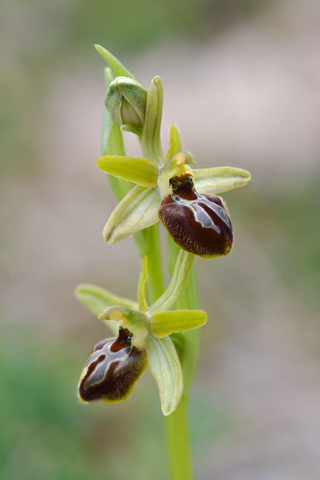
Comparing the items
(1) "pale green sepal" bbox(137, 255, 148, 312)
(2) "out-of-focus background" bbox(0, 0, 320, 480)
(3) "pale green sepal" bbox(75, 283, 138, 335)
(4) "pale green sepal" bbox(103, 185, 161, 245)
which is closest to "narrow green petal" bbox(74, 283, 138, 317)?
(3) "pale green sepal" bbox(75, 283, 138, 335)

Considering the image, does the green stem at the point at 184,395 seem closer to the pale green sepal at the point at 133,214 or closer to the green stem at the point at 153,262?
the green stem at the point at 153,262

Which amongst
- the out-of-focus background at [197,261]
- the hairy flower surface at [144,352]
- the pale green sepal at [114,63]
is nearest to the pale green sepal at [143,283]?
the hairy flower surface at [144,352]

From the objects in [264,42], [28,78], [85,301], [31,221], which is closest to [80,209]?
[31,221]

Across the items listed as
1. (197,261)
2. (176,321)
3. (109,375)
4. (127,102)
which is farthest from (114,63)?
(197,261)

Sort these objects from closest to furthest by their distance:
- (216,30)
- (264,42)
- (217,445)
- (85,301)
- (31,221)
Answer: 1. (85,301)
2. (217,445)
3. (31,221)
4. (264,42)
5. (216,30)

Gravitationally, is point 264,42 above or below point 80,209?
above

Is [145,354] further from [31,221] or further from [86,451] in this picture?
[31,221]

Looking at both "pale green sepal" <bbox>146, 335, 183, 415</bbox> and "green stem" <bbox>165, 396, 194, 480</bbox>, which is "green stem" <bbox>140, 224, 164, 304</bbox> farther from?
"green stem" <bbox>165, 396, 194, 480</bbox>

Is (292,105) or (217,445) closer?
(217,445)
